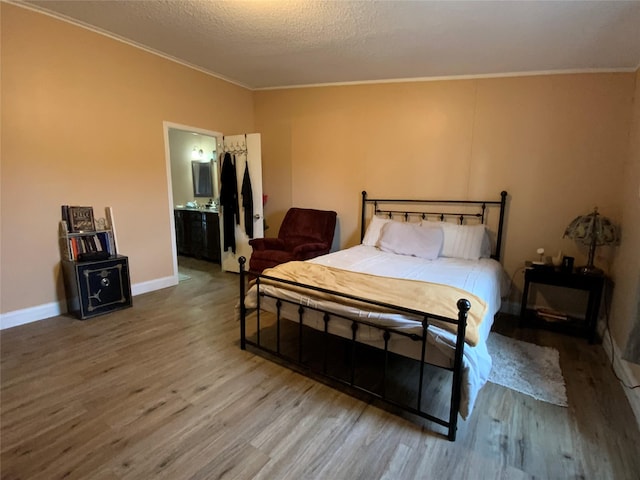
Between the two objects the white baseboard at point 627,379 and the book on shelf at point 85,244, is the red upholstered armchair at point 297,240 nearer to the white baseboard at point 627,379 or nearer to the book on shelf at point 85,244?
the book on shelf at point 85,244

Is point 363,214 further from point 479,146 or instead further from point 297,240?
point 479,146

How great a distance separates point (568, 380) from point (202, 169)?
19.8 feet

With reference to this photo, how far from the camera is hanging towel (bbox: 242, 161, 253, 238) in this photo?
4.57 meters

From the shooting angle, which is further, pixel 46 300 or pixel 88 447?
pixel 46 300

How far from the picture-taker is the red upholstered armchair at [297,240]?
3.91 meters

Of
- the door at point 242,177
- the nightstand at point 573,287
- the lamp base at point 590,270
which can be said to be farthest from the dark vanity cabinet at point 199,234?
the lamp base at point 590,270

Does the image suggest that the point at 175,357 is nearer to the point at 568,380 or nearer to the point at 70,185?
the point at 70,185

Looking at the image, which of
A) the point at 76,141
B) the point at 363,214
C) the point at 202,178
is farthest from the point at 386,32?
the point at 202,178

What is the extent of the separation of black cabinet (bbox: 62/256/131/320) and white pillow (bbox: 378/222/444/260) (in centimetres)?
288

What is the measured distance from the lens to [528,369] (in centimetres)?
244

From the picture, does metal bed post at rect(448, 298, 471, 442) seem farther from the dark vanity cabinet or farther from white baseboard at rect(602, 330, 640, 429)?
the dark vanity cabinet

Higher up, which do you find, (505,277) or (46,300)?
(505,277)

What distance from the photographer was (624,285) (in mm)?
2625

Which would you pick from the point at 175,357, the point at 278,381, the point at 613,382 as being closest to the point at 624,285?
the point at 613,382
